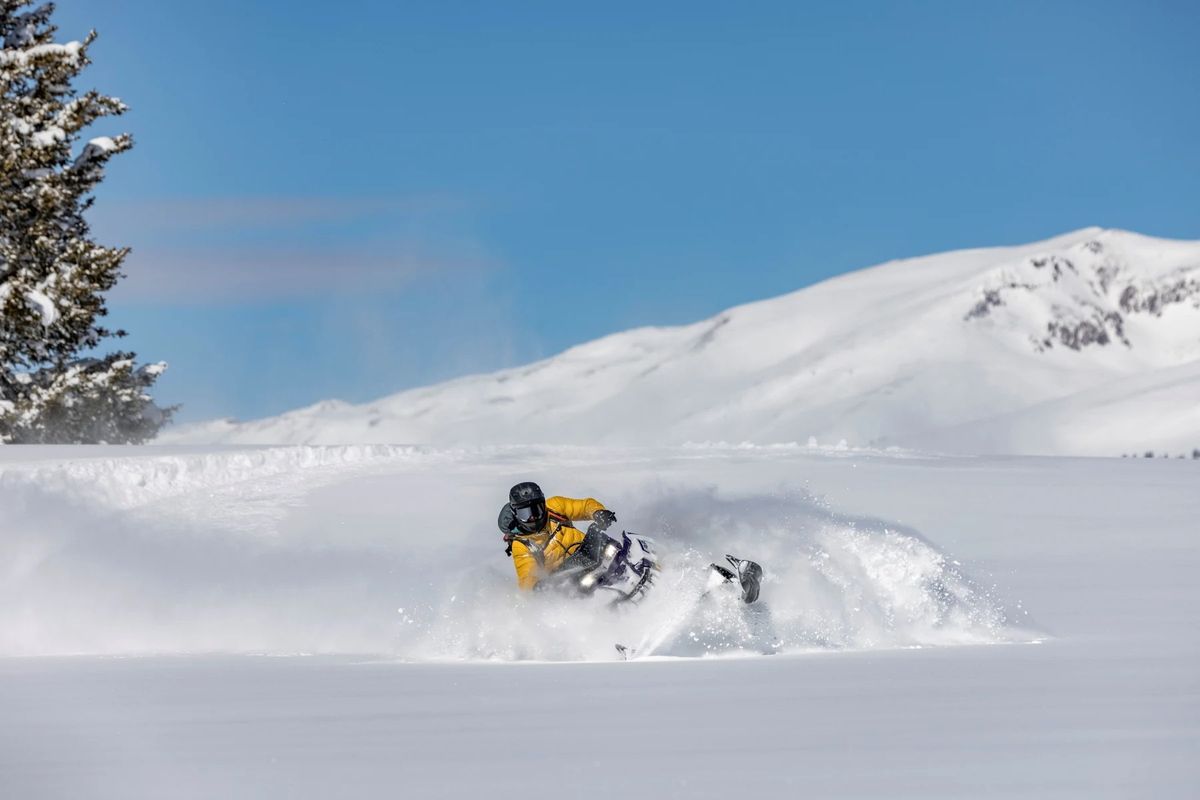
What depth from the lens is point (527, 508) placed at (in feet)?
41.4

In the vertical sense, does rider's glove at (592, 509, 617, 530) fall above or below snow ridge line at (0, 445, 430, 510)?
below

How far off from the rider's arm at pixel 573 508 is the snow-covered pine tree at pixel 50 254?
18.8m

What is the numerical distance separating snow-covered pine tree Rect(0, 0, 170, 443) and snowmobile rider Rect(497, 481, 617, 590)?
1892cm

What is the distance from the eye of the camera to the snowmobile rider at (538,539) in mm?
12492

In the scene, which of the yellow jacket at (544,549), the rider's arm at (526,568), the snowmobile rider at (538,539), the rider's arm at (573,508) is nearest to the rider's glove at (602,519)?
the snowmobile rider at (538,539)

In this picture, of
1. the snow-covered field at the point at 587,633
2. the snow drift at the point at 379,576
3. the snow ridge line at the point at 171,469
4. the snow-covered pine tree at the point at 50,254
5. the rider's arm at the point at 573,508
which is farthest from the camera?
the snow-covered pine tree at the point at 50,254

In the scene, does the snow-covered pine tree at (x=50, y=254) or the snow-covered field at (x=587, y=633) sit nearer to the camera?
the snow-covered field at (x=587, y=633)

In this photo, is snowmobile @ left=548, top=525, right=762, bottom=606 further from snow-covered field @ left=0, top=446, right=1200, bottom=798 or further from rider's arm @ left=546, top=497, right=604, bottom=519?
rider's arm @ left=546, top=497, right=604, bottom=519

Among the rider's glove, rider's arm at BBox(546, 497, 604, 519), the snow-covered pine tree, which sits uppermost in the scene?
the snow-covered pine tree

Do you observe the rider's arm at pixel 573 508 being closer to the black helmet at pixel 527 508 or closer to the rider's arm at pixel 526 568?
the black helmet at pixel 527 508

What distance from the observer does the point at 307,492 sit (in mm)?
20969

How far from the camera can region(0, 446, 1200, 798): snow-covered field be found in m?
6.75

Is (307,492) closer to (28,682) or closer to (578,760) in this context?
(28,682)

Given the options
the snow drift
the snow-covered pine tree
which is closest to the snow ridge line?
the snow drift
